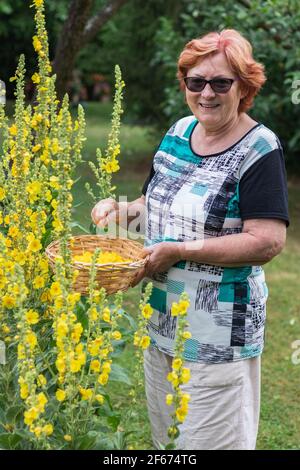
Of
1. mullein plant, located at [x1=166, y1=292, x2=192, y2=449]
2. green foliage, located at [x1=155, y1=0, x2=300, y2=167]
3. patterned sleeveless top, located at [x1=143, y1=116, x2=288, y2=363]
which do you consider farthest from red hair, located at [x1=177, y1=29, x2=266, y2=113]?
green foliage, located at [x1=155, y1=0, x2=300, y2=167]

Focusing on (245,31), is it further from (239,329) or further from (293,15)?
(239,329)

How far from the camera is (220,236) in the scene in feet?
7.82

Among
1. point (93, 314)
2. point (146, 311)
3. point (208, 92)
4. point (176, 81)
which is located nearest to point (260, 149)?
point (208, 92)

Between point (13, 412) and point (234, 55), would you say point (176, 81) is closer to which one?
point (234, 55)

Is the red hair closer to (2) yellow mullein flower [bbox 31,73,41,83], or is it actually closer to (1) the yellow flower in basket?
(2) yellow mullein flower [bbox 31,73,41,83]

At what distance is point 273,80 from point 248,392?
7.21 metres

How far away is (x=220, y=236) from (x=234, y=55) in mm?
601

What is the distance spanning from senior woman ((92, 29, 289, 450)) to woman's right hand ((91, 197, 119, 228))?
0.52 ft

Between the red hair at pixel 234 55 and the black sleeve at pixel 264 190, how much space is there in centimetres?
28

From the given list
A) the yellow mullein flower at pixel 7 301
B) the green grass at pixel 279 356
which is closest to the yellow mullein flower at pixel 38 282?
the yellow mullein flower at pixel 7 301

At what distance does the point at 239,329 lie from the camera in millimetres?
2426

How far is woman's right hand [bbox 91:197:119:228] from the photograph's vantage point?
8.51 ft

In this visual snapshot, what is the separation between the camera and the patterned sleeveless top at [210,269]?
236cm
